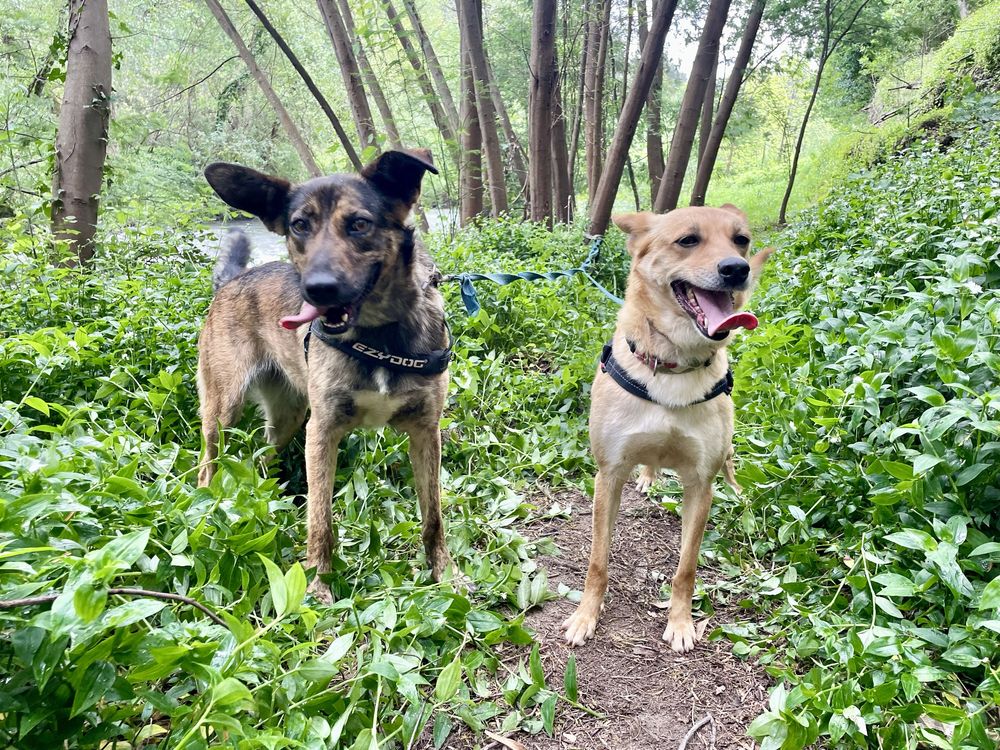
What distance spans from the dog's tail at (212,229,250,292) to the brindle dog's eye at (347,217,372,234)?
1.89 m

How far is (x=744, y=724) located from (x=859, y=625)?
547 millimetres

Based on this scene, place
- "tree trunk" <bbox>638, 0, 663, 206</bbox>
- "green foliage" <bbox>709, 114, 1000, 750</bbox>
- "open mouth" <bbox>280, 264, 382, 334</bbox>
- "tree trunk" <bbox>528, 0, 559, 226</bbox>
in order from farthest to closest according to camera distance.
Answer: "tree trunk" <bbox>638, 0, 663, 206</bbox> → "tree trunk" <bbox>528, 0, 559, 226</bbox> → "open mouth" <bbox>280, 264, 382, 334</bbox> → "green foliage" <bbox>709, 114, 1000, 750</bbox>

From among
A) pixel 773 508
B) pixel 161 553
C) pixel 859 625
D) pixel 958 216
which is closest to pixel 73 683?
pixel 161 553

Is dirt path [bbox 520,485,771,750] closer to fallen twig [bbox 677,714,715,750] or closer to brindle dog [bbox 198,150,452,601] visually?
fallen twig [bbox 677,714,715,750]

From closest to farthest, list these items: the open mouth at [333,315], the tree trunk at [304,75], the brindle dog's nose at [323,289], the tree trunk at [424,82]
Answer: the brindle dog's nose at [323,289], the open mouth at [333,315], the tree trunk at [304,75], the tree trunk at [424,82]

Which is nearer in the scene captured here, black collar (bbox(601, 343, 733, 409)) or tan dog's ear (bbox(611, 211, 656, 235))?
black collar (bbox(601, 343, 733, 409))

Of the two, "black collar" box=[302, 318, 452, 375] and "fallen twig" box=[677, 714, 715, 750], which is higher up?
"black collar" box=[302, 318, 452, 375]

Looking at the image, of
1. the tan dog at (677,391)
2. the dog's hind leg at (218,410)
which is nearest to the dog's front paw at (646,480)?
the tan dog at (677,391)

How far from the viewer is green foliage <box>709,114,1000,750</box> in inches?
69.7

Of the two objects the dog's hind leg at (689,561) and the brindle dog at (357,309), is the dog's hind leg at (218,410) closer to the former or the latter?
the brindle dog at (357,309)

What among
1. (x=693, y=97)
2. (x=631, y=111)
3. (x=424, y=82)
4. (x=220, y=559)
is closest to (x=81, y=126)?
(x=424, y=82)

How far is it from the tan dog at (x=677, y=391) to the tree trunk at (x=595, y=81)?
8.36m

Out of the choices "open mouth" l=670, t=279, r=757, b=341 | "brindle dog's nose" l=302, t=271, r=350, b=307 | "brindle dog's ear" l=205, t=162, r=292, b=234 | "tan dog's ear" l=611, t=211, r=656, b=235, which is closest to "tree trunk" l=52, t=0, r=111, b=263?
"brindle dog's ear" l=205, t=162, r=292, b=234

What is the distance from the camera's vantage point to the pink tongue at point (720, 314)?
239 centimetres
